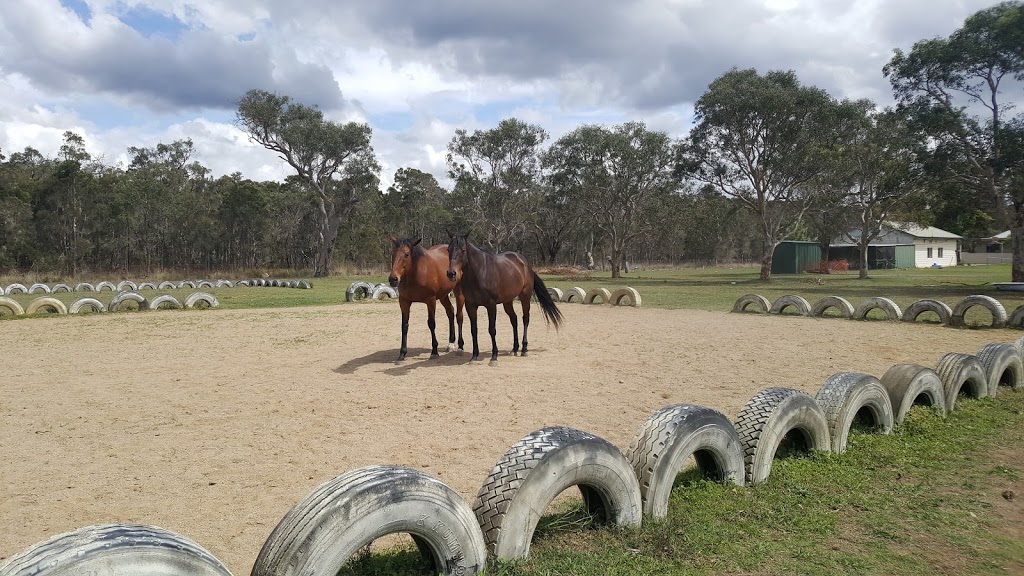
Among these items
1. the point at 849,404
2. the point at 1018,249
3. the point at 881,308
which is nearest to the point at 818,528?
the point at 849,404

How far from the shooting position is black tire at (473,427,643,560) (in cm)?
311

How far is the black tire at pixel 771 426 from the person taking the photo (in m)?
4.31

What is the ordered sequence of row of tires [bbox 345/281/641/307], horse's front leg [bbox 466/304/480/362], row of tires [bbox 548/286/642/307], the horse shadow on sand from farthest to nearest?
row of tires [bbox 345/281/641/307], row of tires [bbox 548/286/642/307], horse's front leg [bbox 466/304/480/362], the horse shadow on sand

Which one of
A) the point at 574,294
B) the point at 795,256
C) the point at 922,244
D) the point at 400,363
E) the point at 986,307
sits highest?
the point at 922,244

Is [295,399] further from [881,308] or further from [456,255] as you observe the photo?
[881,308]

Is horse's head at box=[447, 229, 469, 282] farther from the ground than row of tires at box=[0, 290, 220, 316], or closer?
farther from the ground

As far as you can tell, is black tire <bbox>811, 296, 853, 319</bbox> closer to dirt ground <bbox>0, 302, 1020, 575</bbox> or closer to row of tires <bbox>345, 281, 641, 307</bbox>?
dirt ground <bbox>0, 302, 1020, 575</bbox>

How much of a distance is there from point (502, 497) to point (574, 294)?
1859 centimetres

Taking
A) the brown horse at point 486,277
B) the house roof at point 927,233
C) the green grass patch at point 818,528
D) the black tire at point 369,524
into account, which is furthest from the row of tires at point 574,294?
the house roof at point 927,233

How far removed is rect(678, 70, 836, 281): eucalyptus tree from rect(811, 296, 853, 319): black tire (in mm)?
23530

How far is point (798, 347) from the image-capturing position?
10547 millimetres

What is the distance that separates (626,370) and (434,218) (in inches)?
1984

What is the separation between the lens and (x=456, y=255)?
30.9 ft

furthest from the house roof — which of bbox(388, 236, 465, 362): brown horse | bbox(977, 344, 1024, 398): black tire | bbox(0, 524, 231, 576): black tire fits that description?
bbox(0, 524, 231, 576): black tire
